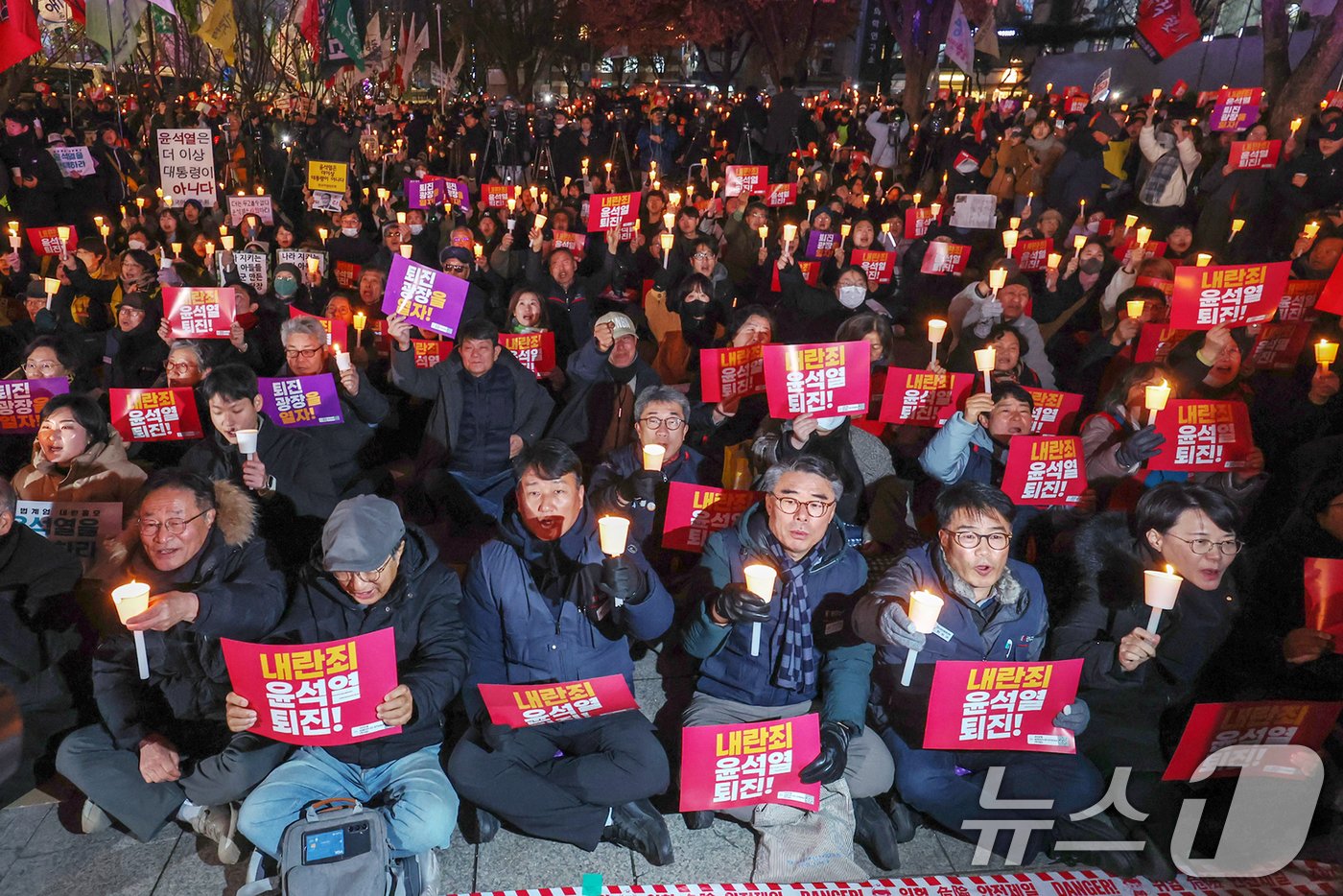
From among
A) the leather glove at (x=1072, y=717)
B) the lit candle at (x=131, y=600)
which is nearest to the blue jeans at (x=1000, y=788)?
the leather glove at (x=1072, y=717)

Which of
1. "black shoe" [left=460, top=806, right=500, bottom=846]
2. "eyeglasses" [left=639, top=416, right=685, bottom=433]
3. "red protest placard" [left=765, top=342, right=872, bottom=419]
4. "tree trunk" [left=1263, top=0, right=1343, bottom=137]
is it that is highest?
"tree trunk" [left=1263, top=0, right=1343, bottom=137]

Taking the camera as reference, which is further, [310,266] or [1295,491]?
[310,266]

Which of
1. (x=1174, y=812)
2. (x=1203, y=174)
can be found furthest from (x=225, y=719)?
(x=1203, y=174)

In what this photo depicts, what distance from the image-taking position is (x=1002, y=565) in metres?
3.33

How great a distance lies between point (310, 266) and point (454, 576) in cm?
505

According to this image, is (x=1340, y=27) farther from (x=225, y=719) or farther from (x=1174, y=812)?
(x=225, y=719)

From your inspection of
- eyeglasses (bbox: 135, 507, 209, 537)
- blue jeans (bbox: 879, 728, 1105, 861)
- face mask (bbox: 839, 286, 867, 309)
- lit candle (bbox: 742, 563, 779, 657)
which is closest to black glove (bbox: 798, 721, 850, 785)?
blue jeans (bbox: 879, 728, 1105, 861)

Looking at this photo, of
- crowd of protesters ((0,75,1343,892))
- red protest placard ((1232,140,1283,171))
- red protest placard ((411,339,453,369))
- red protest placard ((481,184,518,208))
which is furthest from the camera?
red protest placard ((481,184,518,208))

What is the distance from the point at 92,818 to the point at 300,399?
2.39m

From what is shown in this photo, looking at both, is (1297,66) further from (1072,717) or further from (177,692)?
(177,692)

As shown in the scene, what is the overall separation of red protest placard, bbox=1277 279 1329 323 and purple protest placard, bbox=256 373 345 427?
249 inches

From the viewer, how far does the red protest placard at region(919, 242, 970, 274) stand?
28.9ft

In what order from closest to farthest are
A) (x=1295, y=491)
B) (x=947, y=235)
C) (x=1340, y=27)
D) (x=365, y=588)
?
(x=365, y=588), (x=1295, y=491), (x=947, y=235), (x=1340, y=27)

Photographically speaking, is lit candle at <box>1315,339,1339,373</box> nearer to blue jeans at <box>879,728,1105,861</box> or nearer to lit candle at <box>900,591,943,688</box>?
blue jeans at <box>879,728,1105,861</box>
